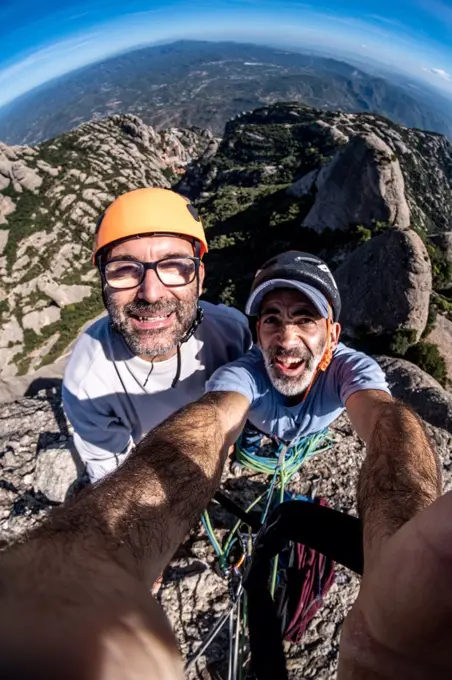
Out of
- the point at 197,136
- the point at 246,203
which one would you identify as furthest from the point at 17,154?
the point at 197,136

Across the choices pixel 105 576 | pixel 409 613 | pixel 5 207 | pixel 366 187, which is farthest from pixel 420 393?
pixel 5 207

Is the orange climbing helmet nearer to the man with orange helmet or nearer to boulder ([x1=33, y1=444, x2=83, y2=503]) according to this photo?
the man with orange helmet

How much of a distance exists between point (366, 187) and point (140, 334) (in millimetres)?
22363

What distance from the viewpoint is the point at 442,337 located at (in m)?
13.7

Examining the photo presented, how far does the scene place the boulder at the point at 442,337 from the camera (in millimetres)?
13221

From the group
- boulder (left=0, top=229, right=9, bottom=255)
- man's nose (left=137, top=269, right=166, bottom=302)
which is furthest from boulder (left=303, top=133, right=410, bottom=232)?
boulder (left=0, top=229, right=9, bottom=255)

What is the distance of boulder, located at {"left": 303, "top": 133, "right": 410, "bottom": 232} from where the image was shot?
68.8ft

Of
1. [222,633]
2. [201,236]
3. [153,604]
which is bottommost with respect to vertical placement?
[222,633]

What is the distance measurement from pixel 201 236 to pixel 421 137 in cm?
9949

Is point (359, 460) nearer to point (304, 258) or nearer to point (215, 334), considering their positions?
point (215, 334)

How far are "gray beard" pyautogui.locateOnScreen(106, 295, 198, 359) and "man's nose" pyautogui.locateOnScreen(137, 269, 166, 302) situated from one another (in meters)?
0.06

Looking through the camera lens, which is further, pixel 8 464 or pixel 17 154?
pixel 17 154

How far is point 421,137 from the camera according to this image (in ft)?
264

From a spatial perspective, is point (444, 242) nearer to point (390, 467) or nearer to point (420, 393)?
point (420, 393)
